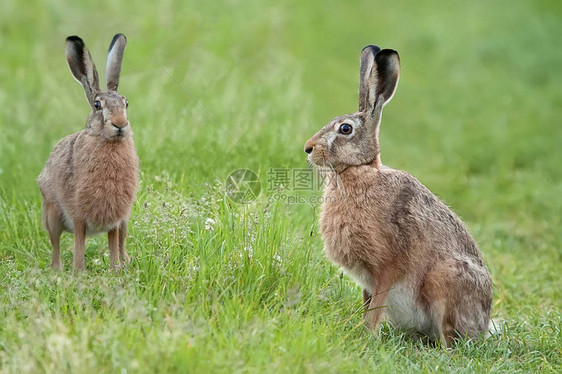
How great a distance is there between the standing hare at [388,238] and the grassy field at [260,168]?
197 mm

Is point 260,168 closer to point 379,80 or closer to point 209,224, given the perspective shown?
point 209,224

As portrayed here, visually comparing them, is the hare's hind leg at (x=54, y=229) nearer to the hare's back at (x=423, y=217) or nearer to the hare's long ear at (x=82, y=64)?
the hare's long ear at (x=82, y=64)

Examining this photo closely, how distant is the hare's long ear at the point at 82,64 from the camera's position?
5176 millimetres

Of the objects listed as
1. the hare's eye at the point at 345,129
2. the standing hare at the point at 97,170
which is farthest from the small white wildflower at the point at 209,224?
the hare's eye at the point at 345,129

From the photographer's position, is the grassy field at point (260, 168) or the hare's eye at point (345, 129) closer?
the grassy field at point (260, 168)

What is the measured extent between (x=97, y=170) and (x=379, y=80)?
6.37 feet

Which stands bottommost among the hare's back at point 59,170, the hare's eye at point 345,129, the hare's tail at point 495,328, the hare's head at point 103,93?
the hare's tail at point 495,328

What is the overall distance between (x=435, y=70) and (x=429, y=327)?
8.48 m

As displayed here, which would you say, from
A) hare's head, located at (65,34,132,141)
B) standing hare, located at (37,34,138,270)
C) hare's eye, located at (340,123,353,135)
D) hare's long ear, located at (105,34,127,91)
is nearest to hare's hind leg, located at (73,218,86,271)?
standing hare, located at (37,34,138,270)

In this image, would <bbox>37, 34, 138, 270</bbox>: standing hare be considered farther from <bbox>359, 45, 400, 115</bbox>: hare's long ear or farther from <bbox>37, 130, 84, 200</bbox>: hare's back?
<bbox>359, 45, 400, 115</bbox>: hare's long ear

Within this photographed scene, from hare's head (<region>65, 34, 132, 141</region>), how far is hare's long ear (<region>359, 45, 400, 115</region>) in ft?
5.22

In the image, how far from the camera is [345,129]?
5.30 m

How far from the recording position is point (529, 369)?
4.98 m

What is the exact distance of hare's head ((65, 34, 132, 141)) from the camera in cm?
497
